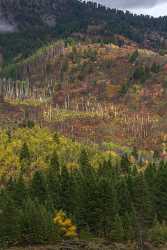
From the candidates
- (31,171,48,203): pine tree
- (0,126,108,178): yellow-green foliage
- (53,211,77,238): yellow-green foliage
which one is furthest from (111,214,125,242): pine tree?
(0,126,108,178): yellow-green foliage

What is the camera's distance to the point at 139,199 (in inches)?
3420

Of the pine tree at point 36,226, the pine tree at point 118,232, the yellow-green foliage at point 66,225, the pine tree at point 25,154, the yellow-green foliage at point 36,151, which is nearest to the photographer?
the pine tree at point 36,226

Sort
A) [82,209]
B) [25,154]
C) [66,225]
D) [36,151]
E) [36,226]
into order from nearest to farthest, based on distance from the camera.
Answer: [36,226] → [66,225] → [82,209] → [25,154] → [36,151]

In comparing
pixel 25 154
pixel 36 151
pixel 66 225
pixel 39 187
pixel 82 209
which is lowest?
pixel 36 151

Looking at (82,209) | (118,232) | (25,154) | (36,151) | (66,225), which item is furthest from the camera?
(36,151)

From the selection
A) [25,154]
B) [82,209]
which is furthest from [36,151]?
[82,209]

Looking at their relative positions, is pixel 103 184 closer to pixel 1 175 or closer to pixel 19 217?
pixel 19 217

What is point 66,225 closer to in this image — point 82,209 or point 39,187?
point 82,209

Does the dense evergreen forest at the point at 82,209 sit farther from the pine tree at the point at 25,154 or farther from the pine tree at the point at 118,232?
the pine tree at the point at 25,154

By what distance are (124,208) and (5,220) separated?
2331 cm

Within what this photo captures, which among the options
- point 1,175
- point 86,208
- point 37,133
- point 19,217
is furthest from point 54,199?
point 37,133

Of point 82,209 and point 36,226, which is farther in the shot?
point 82,209

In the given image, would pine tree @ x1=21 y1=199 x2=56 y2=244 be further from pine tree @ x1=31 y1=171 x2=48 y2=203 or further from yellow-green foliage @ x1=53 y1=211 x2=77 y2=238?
pine tree @ x1=31 y1=171 x2=48 y2=203

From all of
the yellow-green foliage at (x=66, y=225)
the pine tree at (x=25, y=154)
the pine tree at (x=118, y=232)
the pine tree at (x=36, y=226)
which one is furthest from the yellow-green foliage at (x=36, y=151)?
the pine tree at (x=118, y=232)
